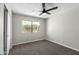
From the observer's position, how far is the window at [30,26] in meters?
4.91

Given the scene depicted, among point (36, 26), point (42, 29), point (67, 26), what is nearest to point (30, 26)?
point (36, 26)

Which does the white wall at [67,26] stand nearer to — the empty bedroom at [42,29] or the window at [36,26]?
the empty bedroom at [42,29]

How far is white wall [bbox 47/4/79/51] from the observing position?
3.24 metres

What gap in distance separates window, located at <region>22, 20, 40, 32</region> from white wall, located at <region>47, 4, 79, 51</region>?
1784mm

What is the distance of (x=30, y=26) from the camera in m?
5.27

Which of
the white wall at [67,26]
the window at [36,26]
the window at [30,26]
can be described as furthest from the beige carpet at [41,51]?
the window at [36,26]

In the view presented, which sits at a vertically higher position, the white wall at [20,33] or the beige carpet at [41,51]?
the white wall at [20,33]

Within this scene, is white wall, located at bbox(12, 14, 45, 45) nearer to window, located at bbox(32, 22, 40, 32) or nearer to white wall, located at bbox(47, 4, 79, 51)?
window, located at bbox(32, 22, 40, 32)

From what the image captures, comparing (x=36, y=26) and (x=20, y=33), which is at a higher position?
(x=36, y=26)

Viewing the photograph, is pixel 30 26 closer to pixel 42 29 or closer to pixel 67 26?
pixel 42 29

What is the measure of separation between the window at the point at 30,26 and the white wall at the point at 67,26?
178 cm

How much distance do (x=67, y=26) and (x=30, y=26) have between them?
305 centimetres
